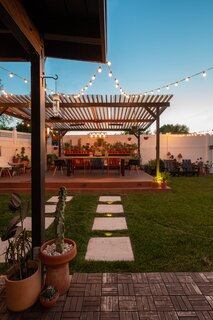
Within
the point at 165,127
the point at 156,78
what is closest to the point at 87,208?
the point at 156,78

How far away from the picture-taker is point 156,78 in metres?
13.5

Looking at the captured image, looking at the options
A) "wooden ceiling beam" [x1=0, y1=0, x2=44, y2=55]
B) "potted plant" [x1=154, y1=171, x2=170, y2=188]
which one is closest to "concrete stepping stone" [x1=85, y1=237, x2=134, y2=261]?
"wooden ceiling beam" [x1=0, y1=0, x2=44, y2=55]

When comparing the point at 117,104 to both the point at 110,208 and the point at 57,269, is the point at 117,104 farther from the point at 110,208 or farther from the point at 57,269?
the point at 57,269

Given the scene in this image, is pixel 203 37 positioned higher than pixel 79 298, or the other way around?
pixel 203 37

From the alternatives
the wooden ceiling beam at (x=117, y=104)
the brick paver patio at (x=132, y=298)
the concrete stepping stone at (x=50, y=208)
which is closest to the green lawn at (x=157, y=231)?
the brick paver patio at (x=132, y=298)

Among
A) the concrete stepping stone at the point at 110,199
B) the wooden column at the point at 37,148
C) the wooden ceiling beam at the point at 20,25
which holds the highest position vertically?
the wooden ceiling beam at the point at 20,25

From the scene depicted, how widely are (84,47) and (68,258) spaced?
8.48ft

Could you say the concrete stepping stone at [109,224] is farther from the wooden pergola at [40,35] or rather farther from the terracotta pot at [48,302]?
the terracotta pot at [48,302]

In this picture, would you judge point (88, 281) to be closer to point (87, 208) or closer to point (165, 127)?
point (87, 208)

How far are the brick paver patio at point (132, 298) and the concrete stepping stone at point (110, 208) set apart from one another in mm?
2491

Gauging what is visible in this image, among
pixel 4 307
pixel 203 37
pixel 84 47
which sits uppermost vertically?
pixel 203 37

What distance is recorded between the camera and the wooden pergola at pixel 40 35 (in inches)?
78.6

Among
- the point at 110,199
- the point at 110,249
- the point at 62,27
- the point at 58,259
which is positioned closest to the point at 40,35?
the point at 62,27

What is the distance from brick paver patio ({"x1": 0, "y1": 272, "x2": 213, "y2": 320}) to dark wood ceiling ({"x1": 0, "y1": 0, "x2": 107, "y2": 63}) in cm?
241
